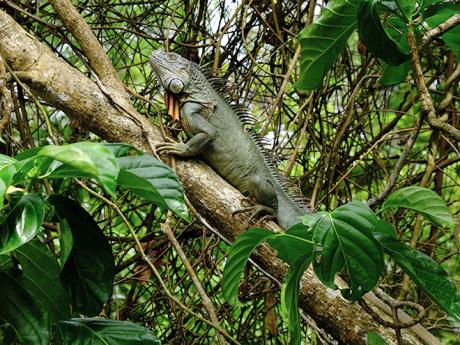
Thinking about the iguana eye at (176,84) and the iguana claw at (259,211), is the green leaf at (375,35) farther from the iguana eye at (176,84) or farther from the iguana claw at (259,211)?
the iguana eye at (176,84)

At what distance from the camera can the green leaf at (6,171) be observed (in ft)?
4.09

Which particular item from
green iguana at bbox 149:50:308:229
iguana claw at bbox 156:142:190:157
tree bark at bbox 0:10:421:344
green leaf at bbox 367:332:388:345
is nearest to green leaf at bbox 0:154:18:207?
green leaf at bbox 367:332:388:345

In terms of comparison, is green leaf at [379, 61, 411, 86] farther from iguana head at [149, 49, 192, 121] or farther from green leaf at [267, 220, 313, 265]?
iguana head at [149, 49, 192, 121]

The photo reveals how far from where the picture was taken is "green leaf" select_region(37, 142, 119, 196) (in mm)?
1115

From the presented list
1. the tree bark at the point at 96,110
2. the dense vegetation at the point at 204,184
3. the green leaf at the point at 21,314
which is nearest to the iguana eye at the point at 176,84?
the dense vegetation at the point at 204,184

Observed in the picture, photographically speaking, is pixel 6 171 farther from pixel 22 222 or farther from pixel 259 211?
pixel 259 211

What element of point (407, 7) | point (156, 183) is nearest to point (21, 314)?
point (156, 183)

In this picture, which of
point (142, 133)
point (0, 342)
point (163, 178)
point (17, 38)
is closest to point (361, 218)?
point (163, 178)

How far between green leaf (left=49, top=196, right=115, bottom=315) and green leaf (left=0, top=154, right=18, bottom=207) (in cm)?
31

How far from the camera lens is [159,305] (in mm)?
3508

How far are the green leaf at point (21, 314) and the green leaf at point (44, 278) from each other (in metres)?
0.03

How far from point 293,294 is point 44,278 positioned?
→ 66cm

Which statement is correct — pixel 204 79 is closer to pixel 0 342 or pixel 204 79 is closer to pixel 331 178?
pixel 331 178

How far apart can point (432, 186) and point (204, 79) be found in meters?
1.56
